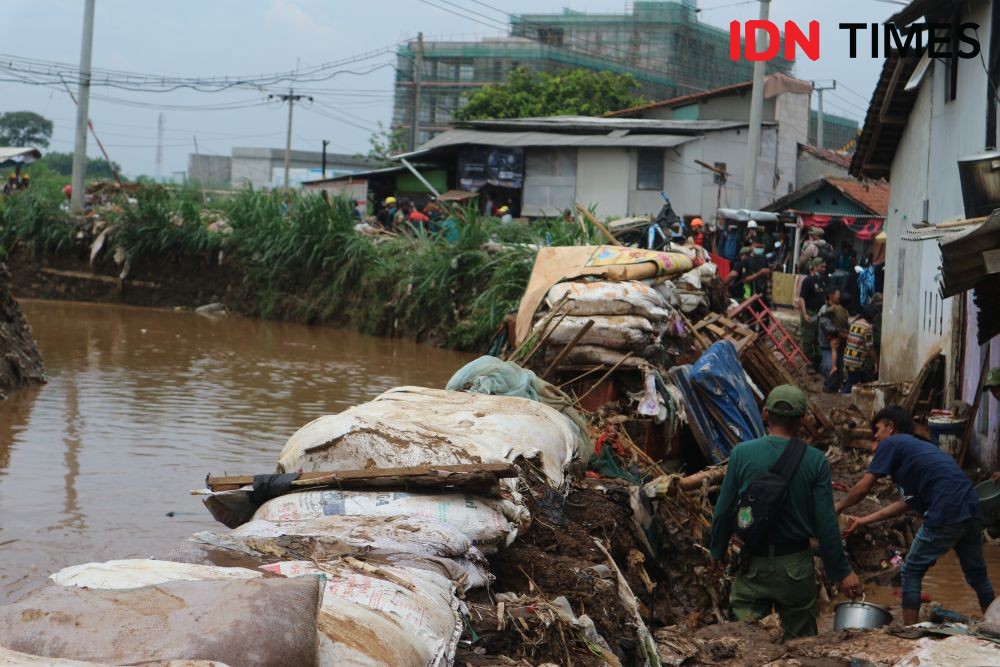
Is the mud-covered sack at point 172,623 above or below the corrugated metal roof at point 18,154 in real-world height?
below

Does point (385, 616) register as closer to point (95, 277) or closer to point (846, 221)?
point (95, 277)

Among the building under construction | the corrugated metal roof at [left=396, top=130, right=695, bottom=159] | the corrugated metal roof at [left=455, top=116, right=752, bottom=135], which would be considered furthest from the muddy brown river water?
the building under construction

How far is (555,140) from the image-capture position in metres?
28.3

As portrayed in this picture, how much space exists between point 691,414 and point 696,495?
1.28 m

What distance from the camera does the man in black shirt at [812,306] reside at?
15.7 metres

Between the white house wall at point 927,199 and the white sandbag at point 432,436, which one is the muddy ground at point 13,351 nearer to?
the white sandbag at point 432,436

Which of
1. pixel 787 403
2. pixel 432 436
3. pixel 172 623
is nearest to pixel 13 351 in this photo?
pixel 432 436

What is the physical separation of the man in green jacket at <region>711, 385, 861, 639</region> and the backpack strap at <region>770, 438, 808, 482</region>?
3 centimetres

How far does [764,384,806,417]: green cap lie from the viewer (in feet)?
15.1

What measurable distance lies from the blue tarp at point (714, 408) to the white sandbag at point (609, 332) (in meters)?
0.39

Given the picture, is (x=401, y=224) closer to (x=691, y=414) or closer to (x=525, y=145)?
(x=525, y=145)

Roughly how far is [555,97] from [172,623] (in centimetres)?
3803

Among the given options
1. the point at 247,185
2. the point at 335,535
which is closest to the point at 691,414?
the point at 335,535

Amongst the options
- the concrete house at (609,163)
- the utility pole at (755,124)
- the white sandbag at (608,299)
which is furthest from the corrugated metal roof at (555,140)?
the white sandbag at (608,299)
